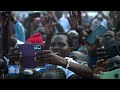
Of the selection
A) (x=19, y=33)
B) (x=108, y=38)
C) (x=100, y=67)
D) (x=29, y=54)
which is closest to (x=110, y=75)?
(x=100, y=67)

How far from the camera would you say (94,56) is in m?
3.94

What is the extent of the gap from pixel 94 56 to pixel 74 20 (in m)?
1.19

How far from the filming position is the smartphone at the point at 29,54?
3.30 metres

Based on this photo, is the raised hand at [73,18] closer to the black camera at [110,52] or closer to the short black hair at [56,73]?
the black camera at [110,52]

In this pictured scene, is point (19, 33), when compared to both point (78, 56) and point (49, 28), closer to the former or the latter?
point (49, 28)

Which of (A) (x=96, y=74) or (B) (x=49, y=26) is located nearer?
(A) (x=96, y=74)

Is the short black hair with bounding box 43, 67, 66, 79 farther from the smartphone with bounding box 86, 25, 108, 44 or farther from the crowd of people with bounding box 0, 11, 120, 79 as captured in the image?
the smartphone with bounding box 86, 25, 108, 44

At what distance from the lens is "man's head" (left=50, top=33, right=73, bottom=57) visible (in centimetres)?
428

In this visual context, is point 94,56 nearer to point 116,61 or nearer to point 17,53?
point 116,61

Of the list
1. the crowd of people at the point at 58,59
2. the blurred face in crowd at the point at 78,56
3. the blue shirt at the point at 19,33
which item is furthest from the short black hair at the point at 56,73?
the blue shirt at the point at 19,33

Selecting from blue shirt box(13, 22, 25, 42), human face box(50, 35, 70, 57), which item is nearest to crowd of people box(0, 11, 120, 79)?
human face box(50, 35, 70, 57)

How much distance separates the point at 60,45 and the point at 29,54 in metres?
1.07

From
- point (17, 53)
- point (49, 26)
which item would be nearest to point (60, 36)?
point (49, 26)

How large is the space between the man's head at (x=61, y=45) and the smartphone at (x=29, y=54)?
3.01 feet
